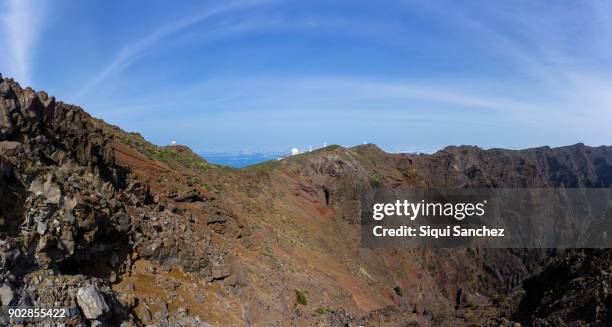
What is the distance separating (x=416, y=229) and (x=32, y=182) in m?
70.6

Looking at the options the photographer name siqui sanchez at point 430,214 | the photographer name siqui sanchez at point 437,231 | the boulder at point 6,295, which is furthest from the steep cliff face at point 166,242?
the photographer name siqui sanchez at point 437,231

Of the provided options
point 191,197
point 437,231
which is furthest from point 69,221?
point 437,231

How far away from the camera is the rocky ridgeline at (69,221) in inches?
401

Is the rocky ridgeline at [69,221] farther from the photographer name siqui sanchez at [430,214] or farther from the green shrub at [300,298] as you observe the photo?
the photographer name siqui sanchez at [430,214]

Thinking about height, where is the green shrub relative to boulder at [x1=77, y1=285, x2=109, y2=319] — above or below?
below

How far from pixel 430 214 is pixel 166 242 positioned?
6964cm

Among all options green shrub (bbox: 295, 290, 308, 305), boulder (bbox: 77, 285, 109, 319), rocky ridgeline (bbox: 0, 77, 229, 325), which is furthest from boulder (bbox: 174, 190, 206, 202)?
boulder (bbox: 77, 285, 109, 319)

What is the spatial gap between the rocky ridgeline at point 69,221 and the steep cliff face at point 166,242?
0.04m

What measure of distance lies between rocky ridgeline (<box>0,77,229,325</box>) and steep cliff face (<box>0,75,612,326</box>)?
0.14 ft

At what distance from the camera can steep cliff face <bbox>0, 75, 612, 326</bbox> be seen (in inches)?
432

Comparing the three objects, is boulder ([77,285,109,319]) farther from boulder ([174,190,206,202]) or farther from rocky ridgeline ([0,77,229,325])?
boulder ([174,190,206,202])

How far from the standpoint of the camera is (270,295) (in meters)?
22.4

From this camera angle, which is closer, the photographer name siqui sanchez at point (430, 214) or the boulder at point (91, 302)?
the boulder at point (91, 302)

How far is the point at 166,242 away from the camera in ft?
58.2
